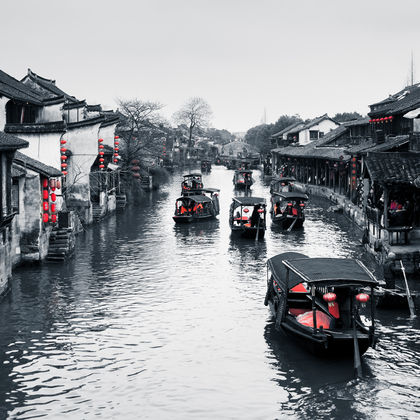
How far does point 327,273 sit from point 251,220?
19762 mm

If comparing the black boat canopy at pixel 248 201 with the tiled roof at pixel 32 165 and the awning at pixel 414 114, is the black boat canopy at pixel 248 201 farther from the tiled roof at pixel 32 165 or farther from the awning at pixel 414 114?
the tiled roof at pixel 32 165

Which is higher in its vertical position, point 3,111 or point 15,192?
point 3,111

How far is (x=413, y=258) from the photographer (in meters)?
24.4

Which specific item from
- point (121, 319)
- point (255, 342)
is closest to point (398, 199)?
point (255, 342)

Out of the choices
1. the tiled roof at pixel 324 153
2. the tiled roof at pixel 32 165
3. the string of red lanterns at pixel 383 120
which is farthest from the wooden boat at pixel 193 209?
the tiled roof at pixel 32 165

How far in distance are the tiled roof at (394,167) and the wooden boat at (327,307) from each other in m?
7.98

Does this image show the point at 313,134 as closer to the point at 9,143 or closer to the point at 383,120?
the point at 383,120

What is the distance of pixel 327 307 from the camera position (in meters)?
17.3

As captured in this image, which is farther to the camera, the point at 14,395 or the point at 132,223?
the point at 132,223

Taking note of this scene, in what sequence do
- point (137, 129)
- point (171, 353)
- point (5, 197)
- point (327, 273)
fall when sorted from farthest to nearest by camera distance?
1. point (137, 129)
2. point (5, 197)
3. point (171, 353)
4. point (327, 273)

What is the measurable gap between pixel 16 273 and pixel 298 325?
13.9 meters

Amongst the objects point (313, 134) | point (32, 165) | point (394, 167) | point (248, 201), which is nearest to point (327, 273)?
point (394, 167)

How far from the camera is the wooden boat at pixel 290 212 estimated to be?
3878cm

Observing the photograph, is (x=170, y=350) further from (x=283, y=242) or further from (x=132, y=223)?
(x=132, y=223)
